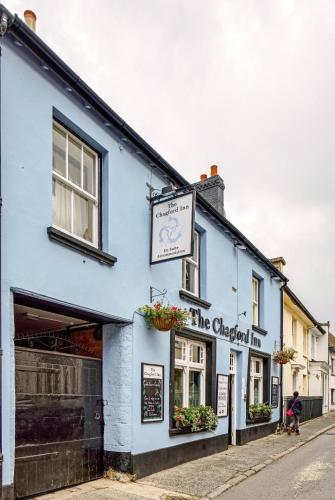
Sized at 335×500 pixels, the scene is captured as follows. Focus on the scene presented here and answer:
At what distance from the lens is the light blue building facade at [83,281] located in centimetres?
680

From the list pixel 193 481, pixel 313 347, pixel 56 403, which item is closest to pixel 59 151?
pixel 56 403

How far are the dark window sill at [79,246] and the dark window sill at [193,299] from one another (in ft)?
9.43

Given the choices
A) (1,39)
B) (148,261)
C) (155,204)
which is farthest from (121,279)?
(1,39)

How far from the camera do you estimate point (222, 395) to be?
13.0 metres

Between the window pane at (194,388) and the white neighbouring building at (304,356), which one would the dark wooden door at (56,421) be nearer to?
the window pane at (194,388)

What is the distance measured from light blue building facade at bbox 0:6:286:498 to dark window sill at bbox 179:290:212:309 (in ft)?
0.10

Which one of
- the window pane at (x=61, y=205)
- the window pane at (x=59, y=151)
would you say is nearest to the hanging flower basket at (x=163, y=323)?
the window pane at (x=61, y=205)

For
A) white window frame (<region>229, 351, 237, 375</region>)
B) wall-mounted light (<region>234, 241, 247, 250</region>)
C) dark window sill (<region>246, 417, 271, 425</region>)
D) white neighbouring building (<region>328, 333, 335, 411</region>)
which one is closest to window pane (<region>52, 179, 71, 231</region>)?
wall-mounted light (<region>234, 241, 247, 250</region>)

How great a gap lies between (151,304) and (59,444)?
10.2ft

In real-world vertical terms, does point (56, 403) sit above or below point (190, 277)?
below

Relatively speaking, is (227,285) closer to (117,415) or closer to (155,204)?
(155,204)

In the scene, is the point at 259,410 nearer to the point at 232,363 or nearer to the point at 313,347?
the point at 232,363

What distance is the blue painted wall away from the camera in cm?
664

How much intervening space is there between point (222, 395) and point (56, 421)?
6.17 metres
